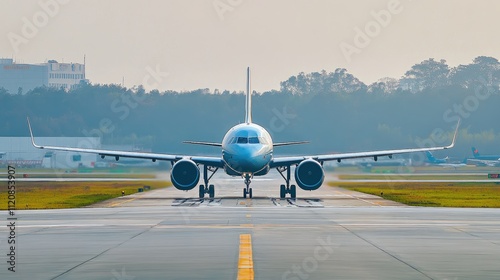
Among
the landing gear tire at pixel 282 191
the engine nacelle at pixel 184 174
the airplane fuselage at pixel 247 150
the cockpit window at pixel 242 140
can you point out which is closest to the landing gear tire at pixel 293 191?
the landing gear tire at pixel 282 191

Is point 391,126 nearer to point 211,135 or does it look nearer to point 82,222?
point 211,135

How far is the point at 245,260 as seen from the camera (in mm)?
22672

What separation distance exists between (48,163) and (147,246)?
12479cm

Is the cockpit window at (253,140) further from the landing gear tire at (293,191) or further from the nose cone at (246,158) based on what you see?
the landing gear tire at (293,191)

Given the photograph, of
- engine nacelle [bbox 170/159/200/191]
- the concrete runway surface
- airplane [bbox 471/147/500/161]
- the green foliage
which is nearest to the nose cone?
engine nacelle [bbox 170/159/200/191]

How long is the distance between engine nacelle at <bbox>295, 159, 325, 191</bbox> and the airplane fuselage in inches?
64.3

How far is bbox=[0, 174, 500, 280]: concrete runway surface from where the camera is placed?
20.9 metres

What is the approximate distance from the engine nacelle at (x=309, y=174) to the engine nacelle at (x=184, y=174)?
497 centimetres

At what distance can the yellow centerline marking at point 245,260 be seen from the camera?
65.6 feet

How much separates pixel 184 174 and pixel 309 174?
6.17 metres

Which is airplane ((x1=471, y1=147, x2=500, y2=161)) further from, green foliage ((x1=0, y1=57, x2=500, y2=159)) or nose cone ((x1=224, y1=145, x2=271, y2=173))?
nose cone ((x1=224, y1=145, x2=271, y2=173))

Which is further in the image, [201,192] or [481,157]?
[481,157]

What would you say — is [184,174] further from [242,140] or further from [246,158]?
[246,158]

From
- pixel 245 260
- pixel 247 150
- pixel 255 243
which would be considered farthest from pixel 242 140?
pixel 245 260
